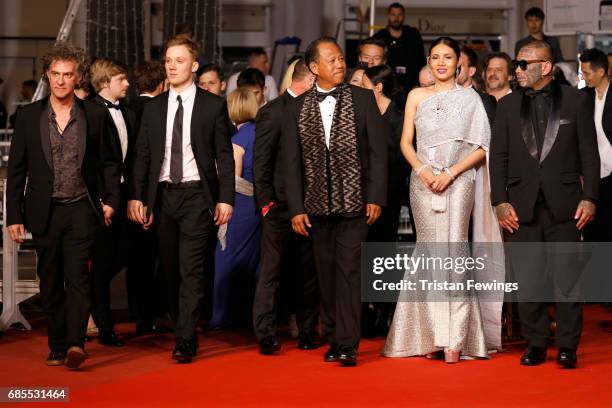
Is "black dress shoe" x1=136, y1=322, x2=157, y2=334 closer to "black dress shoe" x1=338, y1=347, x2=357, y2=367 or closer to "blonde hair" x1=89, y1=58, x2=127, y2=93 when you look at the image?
"blonde hair" x1=89, y1=58, x2=127, y2=93

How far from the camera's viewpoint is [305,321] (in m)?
8.16

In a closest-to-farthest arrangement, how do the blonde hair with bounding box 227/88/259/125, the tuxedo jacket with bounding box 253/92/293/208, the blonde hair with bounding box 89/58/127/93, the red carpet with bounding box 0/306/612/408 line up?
the red carpet with bounding box 0/306/612/408 → the tuxedo jacket with bounding box 253/92/293/208 → the blonde hair with bounding box 89/58/127/93 → the blonde hair with bounding box 227/88/259/125

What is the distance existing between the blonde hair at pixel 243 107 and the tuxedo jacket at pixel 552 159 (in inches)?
75.3

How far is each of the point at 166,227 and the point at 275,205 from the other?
72 cm

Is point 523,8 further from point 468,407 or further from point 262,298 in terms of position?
point 468,407

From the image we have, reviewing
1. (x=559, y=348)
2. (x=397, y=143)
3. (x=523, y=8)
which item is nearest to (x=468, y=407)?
(x=559, y=348)

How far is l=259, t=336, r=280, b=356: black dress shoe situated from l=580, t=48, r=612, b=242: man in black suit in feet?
10.9

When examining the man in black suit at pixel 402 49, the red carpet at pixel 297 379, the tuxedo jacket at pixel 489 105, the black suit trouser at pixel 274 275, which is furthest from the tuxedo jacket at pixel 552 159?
the man in black suit at pixel 402 49

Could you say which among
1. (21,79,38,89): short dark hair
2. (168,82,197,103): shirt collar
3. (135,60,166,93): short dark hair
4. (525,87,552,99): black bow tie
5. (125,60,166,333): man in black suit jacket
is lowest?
(125,60,166,333): man in black suit jacket

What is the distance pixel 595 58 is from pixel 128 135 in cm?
397

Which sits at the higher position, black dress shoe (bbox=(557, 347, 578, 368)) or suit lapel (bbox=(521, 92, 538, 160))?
suit lapel (bbox=(521, 92, 538, 160))

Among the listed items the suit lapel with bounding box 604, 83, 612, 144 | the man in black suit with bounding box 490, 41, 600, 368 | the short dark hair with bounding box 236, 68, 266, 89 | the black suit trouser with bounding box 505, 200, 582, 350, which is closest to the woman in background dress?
the short dark hair with bounding box 236, 68, 266, 89

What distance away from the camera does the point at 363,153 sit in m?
7.45

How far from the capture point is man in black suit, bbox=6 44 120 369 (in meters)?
7.25
